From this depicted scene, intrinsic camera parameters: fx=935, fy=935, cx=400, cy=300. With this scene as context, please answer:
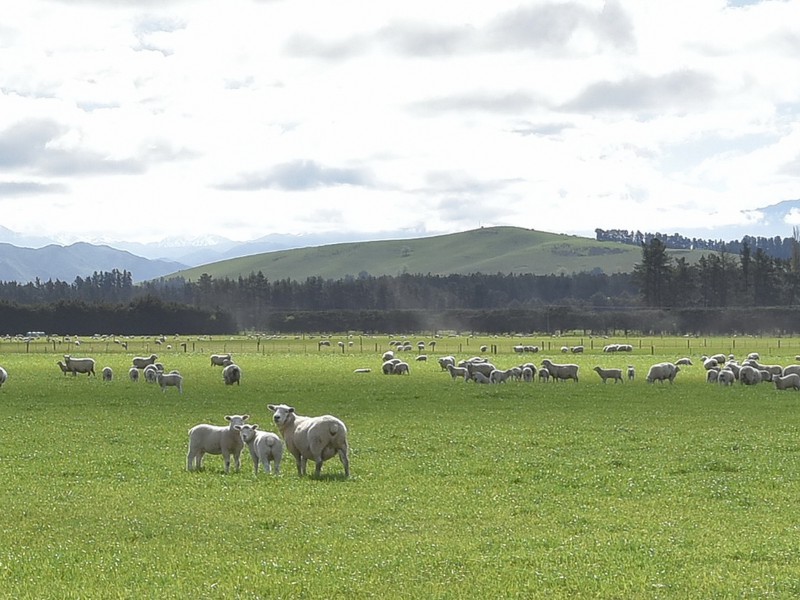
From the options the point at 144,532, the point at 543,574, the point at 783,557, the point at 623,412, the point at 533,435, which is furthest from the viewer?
the point at 623,412

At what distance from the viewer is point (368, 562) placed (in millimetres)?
12953

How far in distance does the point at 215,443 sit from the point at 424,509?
6925mm

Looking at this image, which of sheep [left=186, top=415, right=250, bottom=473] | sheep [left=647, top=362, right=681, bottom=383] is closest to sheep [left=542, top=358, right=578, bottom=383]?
sheep [left=647, top=362, right=681, bottom=383]

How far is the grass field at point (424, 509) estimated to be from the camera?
12070 mm

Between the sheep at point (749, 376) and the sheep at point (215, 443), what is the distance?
1389 inches

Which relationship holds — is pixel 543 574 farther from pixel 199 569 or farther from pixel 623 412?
pixel 623 412

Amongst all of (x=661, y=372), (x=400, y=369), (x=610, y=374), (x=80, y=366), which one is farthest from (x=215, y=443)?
(x=80, y=366)

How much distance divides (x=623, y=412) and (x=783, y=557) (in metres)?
21.8

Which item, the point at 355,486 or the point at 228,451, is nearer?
the point at 355,486

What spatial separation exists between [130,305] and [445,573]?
19127 cm

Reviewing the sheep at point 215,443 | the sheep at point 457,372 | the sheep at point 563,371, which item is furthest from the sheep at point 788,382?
the sheep at point 215,443

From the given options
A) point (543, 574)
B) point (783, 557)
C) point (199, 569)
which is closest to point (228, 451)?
point (199, 569)

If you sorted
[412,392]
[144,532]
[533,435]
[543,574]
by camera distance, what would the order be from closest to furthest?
[543,574], [144,532], [533,435], [412,392]

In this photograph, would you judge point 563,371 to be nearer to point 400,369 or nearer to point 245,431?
point 400,369
